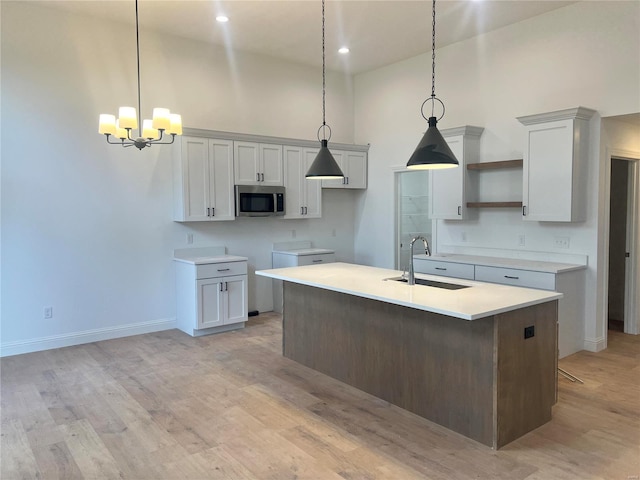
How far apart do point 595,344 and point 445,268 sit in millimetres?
1616

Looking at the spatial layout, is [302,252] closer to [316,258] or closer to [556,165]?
[316,258]

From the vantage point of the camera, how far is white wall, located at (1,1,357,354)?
4.64 metres

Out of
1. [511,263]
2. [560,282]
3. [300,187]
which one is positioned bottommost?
[560,282]

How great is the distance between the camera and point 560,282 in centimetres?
440

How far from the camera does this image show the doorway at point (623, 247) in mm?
5223

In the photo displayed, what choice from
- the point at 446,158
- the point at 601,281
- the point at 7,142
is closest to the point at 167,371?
the point at 7,142

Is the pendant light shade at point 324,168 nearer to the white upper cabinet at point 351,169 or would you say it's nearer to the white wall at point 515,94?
the white wall at point 515,94

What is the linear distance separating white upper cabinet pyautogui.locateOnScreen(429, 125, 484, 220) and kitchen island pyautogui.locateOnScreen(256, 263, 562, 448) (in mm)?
1819

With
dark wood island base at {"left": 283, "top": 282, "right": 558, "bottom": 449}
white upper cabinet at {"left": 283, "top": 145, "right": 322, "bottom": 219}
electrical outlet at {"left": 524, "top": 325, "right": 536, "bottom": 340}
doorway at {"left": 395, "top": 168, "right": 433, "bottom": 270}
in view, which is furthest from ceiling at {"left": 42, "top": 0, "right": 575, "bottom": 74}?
Answer: electrical outlet at {"left": 524, "top": 325, "right": 536, "bottom": 340}

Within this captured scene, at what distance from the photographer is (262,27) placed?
5285 millimetres

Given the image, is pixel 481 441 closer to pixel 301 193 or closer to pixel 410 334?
pixel 410 334

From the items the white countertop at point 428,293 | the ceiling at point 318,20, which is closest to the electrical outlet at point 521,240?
the white countertop at point 428,293

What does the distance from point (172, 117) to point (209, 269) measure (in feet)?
6.11

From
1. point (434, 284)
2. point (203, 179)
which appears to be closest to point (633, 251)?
point (434, 284)
